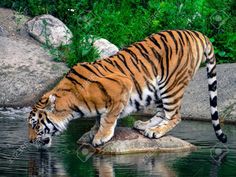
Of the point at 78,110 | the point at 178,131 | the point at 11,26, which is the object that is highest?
the point at 78,110

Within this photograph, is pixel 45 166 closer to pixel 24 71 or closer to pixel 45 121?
pixel 45 121

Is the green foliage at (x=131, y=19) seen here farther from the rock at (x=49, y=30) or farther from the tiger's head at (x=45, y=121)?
the tiger's head at (x=45, y=121)

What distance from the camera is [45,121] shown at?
11078mm

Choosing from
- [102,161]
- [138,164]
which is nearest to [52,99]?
[102,161]

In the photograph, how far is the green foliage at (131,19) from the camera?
1900 centimetres

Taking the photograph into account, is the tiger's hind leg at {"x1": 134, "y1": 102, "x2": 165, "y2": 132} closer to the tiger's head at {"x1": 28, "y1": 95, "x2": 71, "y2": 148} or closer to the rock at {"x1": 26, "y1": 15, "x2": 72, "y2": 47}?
the tiger's head at {"x1": 28, "y1": 95, "x2": 71, "y2": 148}

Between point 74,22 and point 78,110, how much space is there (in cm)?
997

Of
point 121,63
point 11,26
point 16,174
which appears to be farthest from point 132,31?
point 16,174

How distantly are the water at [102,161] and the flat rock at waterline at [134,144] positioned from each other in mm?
180

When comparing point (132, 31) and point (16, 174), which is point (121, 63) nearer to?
point (16, 174)

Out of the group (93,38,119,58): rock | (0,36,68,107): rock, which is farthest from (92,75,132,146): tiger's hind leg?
(93,38,119,58): rock

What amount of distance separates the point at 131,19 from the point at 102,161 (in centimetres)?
1097

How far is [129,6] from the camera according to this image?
2211 cm

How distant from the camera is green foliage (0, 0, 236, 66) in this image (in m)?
19.0
